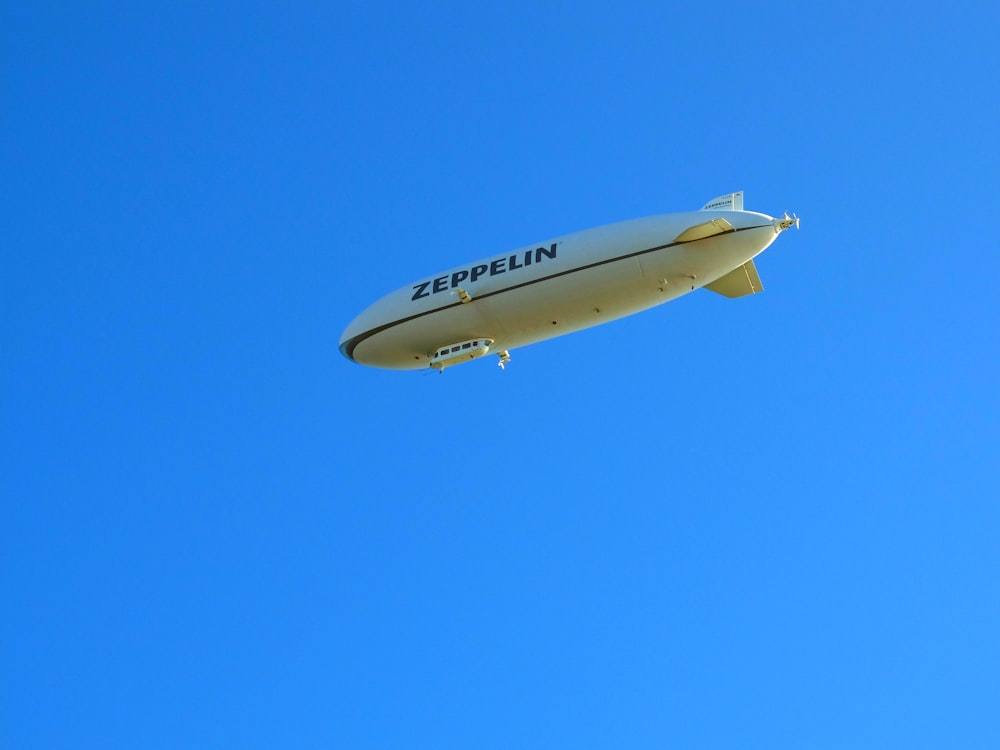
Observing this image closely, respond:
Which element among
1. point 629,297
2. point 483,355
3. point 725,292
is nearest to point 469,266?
point 483,355

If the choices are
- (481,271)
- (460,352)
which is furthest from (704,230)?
(460,352)

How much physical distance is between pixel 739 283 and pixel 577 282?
7812 millimetres

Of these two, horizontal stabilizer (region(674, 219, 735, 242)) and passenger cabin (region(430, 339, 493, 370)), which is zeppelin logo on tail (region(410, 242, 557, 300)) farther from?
horizontal stabilizer (region(674, 219, 735, 242))

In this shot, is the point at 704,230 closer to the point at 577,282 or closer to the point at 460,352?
the point at 577,282

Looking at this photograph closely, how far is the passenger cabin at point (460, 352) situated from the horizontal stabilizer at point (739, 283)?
9457 millimetres

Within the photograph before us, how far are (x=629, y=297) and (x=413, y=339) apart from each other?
9.47m

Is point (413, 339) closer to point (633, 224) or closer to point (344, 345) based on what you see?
point (344, 345)

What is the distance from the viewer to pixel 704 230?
4678 cm

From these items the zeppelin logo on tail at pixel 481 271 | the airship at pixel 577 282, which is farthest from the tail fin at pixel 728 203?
the zeppelin logo on tail at pixel 481 271

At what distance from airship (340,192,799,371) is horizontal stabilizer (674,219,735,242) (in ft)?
0.12

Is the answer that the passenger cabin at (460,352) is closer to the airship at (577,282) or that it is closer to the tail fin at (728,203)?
the airship at (577,282)

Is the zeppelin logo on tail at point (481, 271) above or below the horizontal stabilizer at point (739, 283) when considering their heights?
above

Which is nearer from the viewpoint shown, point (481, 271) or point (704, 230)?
point (704, 230)

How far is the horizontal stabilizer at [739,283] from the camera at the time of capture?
50219 mm
